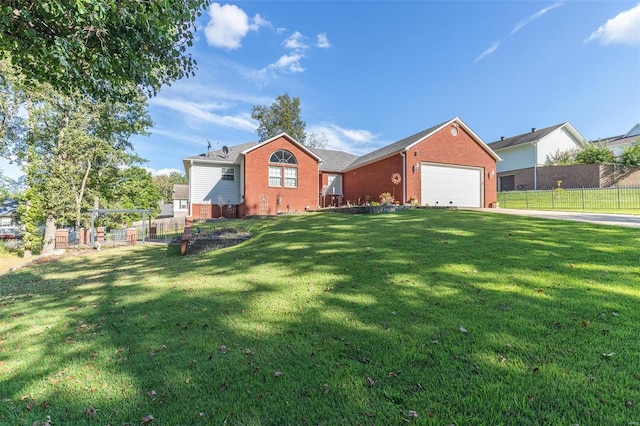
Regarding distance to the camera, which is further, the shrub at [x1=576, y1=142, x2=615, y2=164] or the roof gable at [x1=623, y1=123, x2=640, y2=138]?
the roof gable at [x1=623, y1=123, x2=640, y2=138]

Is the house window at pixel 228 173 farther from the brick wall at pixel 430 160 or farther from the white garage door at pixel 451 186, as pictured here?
the white garage door at pixel 451 186

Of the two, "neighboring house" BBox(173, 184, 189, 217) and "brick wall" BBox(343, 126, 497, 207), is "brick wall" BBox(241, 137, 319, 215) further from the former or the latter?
"neighboring house" BBox(173, 184, 189, 217)

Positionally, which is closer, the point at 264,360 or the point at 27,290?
the point at 264,360

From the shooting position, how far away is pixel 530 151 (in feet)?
91.1

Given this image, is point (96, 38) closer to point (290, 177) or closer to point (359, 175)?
point (290, 177)

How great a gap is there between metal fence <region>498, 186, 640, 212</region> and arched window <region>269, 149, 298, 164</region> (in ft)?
54.8

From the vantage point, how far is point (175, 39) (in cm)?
638

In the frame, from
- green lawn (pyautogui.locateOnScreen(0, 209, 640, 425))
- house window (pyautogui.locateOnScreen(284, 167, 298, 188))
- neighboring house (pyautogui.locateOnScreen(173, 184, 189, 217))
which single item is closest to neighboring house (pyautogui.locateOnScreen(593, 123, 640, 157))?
house window (pyautogui.locateOnScreen(284, 167, 298, 188))

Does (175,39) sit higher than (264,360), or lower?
higher

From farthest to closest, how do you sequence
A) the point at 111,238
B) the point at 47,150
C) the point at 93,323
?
the point at 47,150, the point at 111,238, the point at 93,323

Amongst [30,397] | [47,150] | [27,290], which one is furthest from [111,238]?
[30,397]

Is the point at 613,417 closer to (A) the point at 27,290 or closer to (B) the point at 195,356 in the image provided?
(B) the point at 195,356

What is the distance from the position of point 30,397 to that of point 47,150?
2491 cm

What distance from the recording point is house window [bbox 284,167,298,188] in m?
19.9
